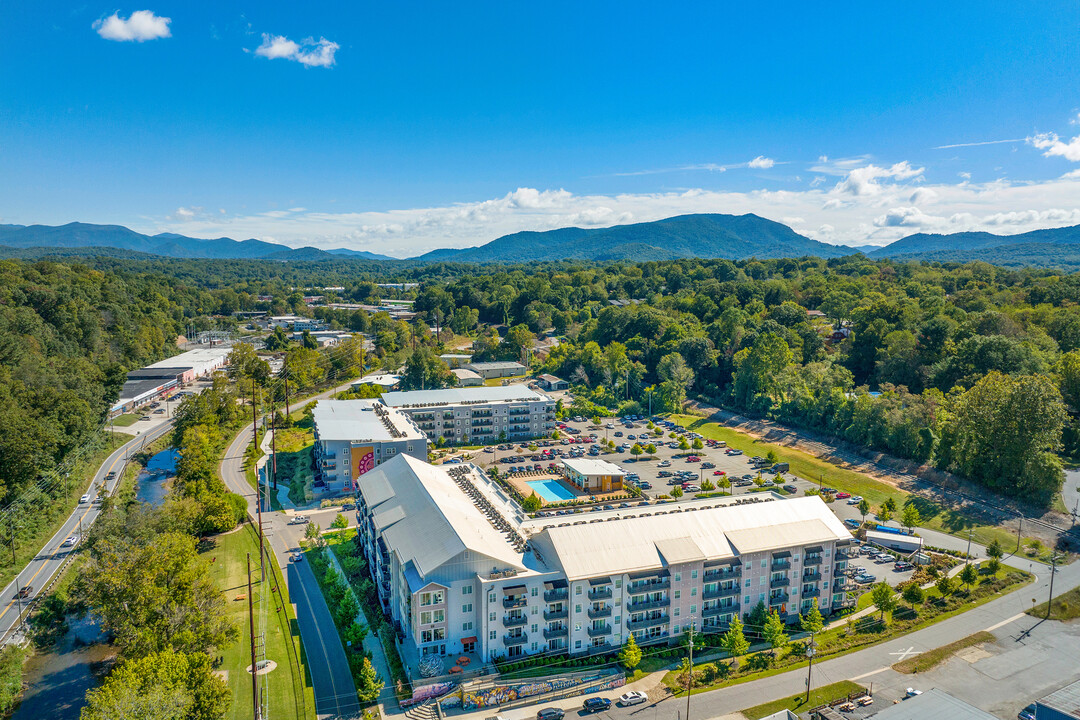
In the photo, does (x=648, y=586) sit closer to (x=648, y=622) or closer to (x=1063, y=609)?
(x=648, y=622)

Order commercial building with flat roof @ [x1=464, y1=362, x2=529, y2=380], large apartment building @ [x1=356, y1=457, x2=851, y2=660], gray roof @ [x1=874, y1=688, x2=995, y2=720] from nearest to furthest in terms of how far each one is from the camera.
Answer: gray roof @ [x1=874, y1=688, x2=995, y2=720], large apartment building @ [x1=356, y1=457, x2=851, y2=660], commercial building with flat roof @ [x1=464, y1=362, x2=529, y2=380]

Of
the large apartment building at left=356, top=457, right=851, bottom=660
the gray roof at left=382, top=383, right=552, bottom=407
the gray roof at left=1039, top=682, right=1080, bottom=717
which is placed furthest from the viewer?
the gray roof at left=382, top=383, right=552, bottom=407

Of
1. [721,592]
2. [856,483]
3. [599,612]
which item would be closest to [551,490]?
[721,592]

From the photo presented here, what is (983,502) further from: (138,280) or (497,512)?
(138,280)

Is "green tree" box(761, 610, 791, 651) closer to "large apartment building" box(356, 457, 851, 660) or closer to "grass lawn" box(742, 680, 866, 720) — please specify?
"large apartment building" box(356, 457, 851, 660)

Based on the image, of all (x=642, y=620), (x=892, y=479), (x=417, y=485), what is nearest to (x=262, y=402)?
(x=417, y=485)

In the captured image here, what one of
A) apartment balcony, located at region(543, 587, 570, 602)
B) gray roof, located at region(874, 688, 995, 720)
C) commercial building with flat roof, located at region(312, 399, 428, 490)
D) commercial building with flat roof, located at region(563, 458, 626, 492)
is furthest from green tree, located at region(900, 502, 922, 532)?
commercial building with flat roof, located at region(312, 399, 428, 490)
